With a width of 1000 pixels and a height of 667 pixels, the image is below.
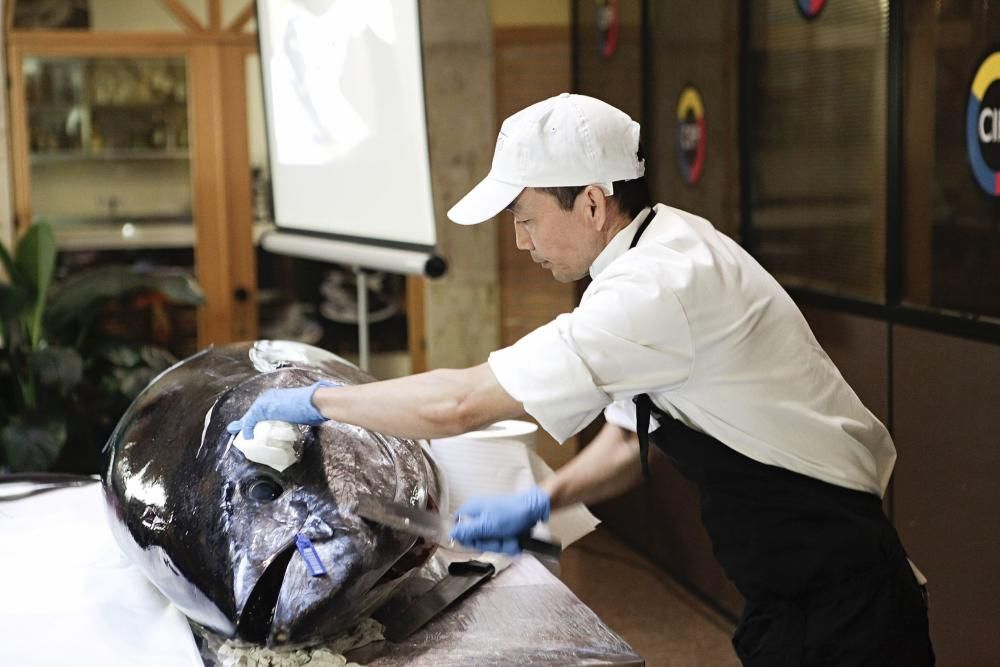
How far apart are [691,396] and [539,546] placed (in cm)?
30

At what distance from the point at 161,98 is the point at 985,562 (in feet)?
12.8

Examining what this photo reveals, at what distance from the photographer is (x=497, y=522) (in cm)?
162

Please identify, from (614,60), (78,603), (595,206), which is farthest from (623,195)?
(614,60)

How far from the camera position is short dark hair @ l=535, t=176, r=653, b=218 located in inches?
63.6

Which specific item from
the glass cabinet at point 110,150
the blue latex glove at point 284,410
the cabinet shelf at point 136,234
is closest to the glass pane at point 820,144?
the blue latex glove at point 284,410

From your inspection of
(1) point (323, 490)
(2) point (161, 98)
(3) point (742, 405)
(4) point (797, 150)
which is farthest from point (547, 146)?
(2) point (161, 98)

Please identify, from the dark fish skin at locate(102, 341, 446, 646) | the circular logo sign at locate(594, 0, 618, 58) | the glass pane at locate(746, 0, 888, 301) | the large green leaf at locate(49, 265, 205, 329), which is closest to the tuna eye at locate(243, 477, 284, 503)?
the dark fish skin at locate(102, 341, 446, 646)

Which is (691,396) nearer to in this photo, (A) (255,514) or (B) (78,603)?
(A) (255,514)

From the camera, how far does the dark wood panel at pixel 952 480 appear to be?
2695 mm

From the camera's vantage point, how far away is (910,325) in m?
2.95

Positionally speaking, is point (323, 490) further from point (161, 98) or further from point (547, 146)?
point (161, 98)


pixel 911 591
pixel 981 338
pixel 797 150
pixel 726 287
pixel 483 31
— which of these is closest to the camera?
pixel 726 287

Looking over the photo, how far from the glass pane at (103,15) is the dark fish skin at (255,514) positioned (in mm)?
3581

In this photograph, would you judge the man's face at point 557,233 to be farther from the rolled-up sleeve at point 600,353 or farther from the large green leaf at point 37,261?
the large green leaf at point 37,261
